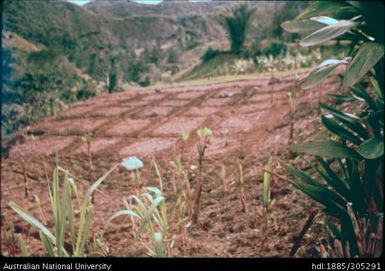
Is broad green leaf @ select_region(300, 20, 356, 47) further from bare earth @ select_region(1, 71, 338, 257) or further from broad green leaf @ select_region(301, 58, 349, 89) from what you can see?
bare earth @ select_region(1, 71, 338, 257)

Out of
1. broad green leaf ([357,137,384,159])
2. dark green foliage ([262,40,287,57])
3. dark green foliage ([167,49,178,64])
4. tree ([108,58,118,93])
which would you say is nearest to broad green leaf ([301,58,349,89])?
broad green leaf ([357,137,384,159])

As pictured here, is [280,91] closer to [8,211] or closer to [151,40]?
[8,211]

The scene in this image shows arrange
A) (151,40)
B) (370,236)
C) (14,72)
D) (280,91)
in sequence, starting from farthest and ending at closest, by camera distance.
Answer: (151,40) → (14,72) → (280,91) → (370,236)

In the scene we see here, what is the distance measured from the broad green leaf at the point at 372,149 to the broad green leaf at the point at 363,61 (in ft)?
0.56

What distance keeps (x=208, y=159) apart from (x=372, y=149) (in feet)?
6.62

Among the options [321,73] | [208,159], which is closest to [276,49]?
[208,159]

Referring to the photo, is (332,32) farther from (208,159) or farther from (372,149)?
(208,159)

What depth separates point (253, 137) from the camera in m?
3.42

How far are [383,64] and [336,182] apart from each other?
395 mm

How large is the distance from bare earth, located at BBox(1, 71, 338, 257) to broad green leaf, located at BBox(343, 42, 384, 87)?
2.20ft

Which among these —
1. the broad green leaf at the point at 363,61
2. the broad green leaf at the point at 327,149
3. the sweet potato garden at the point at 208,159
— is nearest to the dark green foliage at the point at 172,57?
the sweet potato garden at the point at 208,159

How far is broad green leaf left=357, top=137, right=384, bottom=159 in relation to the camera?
0.98 metres
